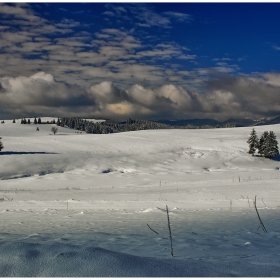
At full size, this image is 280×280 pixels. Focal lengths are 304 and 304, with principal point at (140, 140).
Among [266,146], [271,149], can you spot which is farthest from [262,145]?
[271,149]

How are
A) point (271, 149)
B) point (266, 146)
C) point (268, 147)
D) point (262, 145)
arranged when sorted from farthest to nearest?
point (262, 145), point (266, 146), point (268, 147), point (271, 149)

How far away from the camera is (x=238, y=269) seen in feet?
12.8

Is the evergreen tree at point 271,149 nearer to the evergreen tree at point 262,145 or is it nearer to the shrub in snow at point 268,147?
the shrub in snow at point 268,147

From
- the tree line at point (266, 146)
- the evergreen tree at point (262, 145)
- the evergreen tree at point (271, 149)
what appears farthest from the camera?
the evergreen tree at point (262, 145)

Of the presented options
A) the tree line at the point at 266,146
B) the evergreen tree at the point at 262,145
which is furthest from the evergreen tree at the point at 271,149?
the evergreen tree at the point at 262,145

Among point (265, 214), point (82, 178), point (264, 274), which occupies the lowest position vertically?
point (82, 178)

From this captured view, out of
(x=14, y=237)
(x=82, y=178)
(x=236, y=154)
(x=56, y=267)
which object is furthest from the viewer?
(x=236, y=154)

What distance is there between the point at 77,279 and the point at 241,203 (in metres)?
12.3

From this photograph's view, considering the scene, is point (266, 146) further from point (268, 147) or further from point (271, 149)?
point (271, 149)

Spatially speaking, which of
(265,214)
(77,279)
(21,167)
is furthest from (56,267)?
(21,167)

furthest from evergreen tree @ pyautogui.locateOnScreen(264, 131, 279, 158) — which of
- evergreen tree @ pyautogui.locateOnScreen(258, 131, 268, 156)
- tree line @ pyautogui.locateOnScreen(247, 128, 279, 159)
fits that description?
evergreen tree @ pyautogui.locateOnScreen(258, 131, 268, 156)

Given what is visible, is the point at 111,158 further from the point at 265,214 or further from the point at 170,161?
the point at 265,214

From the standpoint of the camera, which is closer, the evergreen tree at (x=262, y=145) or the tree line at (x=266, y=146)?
the tree line at (x=266, y=146)

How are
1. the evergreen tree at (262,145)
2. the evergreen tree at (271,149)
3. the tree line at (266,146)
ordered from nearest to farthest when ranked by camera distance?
the evergreen tree at (271,149), the tree line at (266,146), the evergreen tree at (262,145)
